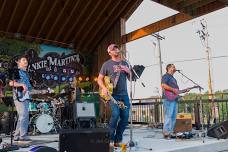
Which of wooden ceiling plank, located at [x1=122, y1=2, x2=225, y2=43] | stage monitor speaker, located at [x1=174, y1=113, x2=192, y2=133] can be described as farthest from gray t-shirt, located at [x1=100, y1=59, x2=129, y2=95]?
wooden ceiling plank, located at [x1=122, y1=2, x2=225, y2=43]

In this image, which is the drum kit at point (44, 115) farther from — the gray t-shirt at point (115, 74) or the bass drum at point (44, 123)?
the gray t-shirt at point (115, 74)

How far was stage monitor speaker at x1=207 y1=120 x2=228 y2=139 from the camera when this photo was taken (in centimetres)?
611

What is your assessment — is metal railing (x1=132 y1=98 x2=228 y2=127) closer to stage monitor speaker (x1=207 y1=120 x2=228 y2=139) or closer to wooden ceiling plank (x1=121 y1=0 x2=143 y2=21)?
stage monitor speaker (x1=207 y1=120 x2=228 y2=139)

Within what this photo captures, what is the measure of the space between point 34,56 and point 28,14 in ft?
4.73

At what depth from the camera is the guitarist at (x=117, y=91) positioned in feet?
15.5

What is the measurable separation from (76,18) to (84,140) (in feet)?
30.4

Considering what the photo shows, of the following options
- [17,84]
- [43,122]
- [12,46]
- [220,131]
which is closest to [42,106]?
[43,122]

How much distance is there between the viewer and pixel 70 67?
41.4 feet

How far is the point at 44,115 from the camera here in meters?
8.09

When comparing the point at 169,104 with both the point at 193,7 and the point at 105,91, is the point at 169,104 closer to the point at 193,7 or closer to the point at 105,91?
the point at 105,91

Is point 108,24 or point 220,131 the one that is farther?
point 108,24

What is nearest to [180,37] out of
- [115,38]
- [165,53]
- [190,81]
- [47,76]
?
[165,53]

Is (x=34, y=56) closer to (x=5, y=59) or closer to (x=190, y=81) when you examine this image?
(x=5, y=59)

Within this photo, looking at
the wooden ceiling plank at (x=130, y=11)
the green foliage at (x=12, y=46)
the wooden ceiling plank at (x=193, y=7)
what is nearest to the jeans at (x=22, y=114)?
the green foliage at (x=12, y=46)
